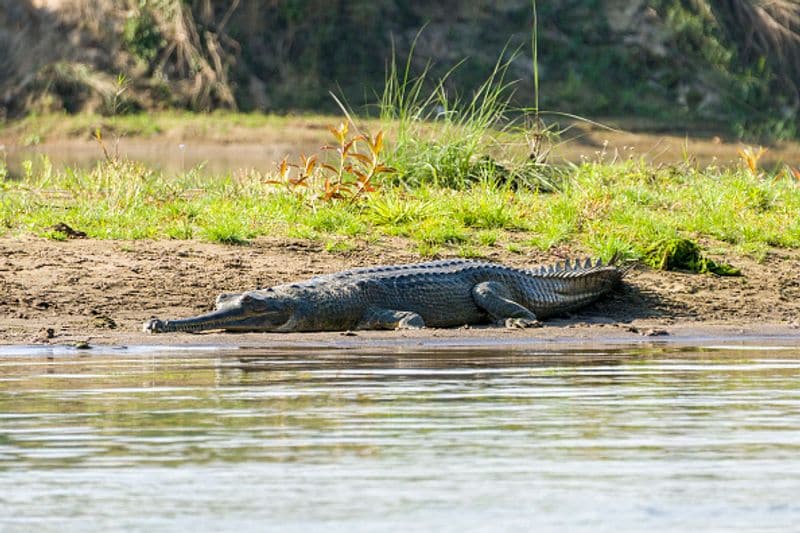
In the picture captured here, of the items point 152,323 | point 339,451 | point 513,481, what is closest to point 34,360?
point 152,323

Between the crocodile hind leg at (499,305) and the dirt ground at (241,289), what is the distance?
0.49 ft

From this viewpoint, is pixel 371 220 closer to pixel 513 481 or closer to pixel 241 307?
pixel 241 307

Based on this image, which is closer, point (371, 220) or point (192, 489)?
point (192, 489)

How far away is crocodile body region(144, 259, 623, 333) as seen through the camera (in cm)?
936

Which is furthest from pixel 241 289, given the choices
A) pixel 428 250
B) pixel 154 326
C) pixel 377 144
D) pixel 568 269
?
pixel 377 144

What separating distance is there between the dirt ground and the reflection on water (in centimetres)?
126

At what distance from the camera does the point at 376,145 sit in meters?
12.1

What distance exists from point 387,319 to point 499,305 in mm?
687

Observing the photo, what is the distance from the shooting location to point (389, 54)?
31.5 m

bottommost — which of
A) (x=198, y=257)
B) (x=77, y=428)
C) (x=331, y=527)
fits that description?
(x=198, y=257)

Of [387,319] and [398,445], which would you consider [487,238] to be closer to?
[387,319]

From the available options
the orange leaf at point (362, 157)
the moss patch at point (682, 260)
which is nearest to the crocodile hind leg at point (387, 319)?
the moss patch at point (682, 260)

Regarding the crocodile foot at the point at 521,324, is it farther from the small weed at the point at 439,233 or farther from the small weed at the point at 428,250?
the small weed at the point at 439,233

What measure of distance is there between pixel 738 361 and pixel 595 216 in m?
4.07
